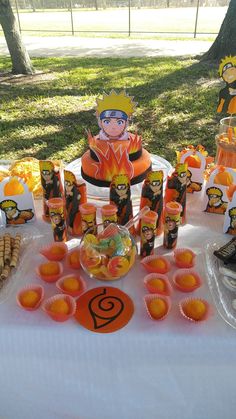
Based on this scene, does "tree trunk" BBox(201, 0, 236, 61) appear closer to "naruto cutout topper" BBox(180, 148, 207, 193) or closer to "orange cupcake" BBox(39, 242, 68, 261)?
"naruto cutout topper" BBox(180, 148, 207, 193)

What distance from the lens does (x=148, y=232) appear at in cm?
106

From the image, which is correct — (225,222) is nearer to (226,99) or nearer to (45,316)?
(226,99)

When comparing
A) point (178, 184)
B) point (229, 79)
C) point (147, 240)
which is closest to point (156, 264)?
point (147, 240)

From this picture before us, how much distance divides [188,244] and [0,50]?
765cm

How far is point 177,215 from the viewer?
107 centimetres

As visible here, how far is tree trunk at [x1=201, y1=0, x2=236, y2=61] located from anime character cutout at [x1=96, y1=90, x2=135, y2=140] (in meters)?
4.34

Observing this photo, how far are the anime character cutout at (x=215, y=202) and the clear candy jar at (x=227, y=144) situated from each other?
0.67 feet

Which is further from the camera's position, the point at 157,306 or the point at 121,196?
the point at 121,196

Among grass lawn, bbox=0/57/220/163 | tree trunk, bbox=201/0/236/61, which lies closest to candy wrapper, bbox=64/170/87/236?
grass lawn, bbox=0/57/220/163

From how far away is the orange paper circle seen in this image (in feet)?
2.99

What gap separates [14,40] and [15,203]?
4.47m

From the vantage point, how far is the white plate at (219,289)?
3.01ft

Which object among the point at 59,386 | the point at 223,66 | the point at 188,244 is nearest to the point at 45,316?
the point at 59,386

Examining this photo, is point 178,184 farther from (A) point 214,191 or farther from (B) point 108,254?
(B) point 108,254
